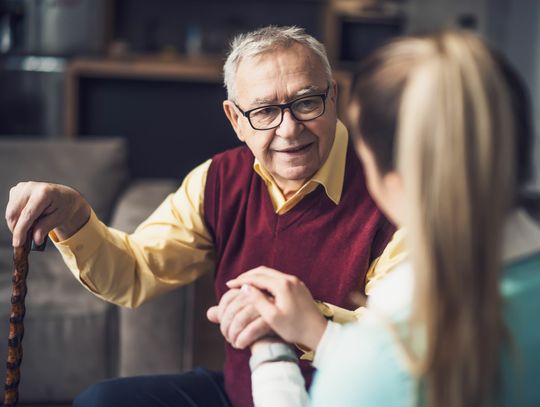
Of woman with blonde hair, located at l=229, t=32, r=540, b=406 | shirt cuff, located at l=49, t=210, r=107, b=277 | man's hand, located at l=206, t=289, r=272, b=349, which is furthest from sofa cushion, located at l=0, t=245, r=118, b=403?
woman with blonde hair, located at l=229, t=32, r=540, b=406

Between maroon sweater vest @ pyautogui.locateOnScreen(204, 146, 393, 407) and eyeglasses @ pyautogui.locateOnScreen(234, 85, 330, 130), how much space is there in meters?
0.14

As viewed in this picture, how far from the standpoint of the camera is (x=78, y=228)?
143 centimetres

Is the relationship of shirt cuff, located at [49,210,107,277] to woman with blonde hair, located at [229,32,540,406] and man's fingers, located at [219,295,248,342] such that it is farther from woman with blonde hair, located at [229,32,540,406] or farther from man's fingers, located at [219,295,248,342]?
woman with blonde hair, located at [229,32,540,406]

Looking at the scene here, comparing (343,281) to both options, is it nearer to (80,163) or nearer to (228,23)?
(80,163)

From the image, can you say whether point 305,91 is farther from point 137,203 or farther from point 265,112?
point 137,203

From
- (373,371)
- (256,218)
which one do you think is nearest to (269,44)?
(256,218)

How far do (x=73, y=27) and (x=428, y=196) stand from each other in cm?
465

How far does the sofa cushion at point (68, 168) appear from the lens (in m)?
2.72

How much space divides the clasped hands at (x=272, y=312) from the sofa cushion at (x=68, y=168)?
170cm

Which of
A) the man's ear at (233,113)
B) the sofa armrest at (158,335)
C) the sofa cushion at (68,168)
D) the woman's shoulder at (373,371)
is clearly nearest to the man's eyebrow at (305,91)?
the man's ear at (233,113)

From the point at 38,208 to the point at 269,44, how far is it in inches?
20.1

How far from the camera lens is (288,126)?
56.8 inches

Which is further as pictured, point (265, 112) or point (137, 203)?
point (137, 203)

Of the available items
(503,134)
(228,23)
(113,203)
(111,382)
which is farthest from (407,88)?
(228,23)
